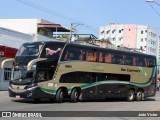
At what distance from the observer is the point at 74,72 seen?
26891 mm

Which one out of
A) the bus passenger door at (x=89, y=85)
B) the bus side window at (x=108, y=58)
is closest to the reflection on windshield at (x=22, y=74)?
the bus passenger door at (x=89, y=85)

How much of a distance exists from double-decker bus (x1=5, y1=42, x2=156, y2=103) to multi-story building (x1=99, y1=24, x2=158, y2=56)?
97347 millimetres

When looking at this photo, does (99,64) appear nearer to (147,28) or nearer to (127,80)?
(127,80)

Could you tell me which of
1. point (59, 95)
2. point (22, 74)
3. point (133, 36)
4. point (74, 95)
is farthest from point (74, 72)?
point (133, 36)

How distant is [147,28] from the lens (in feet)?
436

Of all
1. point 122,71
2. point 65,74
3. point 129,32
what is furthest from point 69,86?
point 129,32

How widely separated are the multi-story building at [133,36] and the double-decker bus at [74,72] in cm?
9735

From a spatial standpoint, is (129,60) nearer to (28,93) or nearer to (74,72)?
(74,72)

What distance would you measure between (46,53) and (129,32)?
110 meters

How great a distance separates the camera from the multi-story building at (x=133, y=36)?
13150 cm

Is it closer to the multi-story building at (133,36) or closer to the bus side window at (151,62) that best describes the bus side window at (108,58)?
the bus side window at (151,62)

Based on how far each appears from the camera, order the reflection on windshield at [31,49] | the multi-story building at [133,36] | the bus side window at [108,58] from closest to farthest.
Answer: the reflection on windshield at [31,49], the bus side window at [108,58], the multi-story building at [133,36]

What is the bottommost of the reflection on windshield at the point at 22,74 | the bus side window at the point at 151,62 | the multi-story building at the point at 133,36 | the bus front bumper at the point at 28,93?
the bus front bumper at the point at 28,93

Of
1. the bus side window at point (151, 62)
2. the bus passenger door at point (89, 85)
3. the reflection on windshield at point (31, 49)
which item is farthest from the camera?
the bus side window at point (151, 62)
